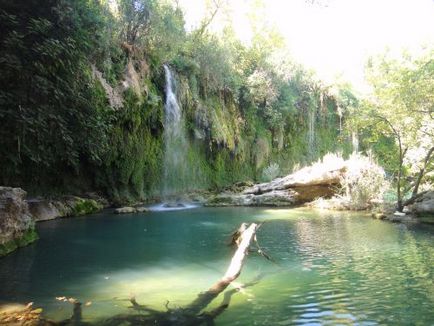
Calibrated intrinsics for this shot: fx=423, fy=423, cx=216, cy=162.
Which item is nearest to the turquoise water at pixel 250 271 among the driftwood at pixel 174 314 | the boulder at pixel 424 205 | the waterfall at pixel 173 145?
the driftwood at pixel 174 314

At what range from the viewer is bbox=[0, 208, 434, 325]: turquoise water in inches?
220

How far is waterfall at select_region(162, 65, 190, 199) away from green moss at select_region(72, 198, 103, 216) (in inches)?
196

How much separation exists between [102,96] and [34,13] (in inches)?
374

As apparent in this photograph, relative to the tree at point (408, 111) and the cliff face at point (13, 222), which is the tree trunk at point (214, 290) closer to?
the cliff face at point (13, 222)

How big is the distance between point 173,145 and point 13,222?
13.9m

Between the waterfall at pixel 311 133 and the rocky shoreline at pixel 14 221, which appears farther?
the waterfall at pixel 311 133

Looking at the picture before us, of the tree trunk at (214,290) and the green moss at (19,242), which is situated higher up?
the green moss at (19,242)

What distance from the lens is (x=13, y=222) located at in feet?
33.2

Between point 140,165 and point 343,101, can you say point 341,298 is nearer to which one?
point 140,165

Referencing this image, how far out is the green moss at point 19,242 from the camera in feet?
30.6

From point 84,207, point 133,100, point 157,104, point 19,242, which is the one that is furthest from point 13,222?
point 157,104

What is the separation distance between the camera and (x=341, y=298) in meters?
6.07

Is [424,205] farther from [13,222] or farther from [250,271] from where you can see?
[13,222]

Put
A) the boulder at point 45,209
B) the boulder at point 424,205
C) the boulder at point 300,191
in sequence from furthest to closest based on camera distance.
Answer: the boulder at point 300,191, the boulder at point 45,209, the boulder at point 424,205
